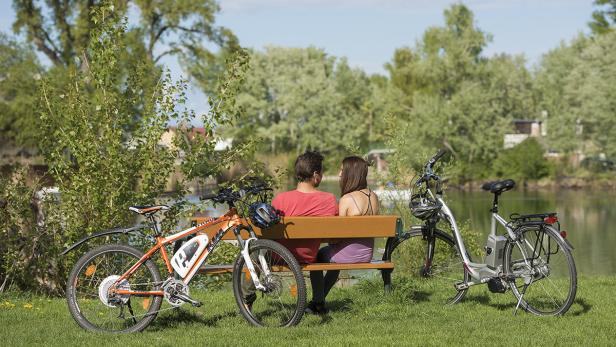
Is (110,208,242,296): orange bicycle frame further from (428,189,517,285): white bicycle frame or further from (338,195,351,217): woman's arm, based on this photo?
(428,189,517,285): white bicycle frame

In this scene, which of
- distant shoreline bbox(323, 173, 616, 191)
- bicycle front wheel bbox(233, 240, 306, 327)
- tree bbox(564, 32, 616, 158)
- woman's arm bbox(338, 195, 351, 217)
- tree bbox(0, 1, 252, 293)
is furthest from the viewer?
distant shoreline bbox(323, 173, 616, 191)

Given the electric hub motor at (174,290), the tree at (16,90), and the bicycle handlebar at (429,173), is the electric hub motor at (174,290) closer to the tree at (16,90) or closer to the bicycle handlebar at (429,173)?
the bicycle handlebar at (429,173)

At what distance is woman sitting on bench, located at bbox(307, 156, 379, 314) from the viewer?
728 centimetres

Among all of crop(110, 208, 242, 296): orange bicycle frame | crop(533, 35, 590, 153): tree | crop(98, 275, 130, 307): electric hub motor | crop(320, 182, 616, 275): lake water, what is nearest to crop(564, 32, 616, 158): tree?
crop(533, 35, 590, 153): tree

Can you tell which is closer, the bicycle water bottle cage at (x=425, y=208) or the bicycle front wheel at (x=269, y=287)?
the bicycle front wheel at (x=269, y=287)

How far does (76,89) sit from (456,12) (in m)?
57.4

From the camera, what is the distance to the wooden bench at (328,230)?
694 cm

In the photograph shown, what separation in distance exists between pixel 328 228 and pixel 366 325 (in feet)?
2.54

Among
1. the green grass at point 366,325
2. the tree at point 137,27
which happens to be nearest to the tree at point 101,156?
the green grass at point 366,325

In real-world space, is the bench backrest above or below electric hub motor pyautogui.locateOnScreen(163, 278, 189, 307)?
above

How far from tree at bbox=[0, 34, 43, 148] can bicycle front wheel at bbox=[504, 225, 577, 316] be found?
32.1 m

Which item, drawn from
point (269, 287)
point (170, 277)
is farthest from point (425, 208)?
point (170, 277)

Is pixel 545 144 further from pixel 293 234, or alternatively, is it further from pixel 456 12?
pixel 293 234

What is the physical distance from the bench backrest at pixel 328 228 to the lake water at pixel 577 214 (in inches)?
207
